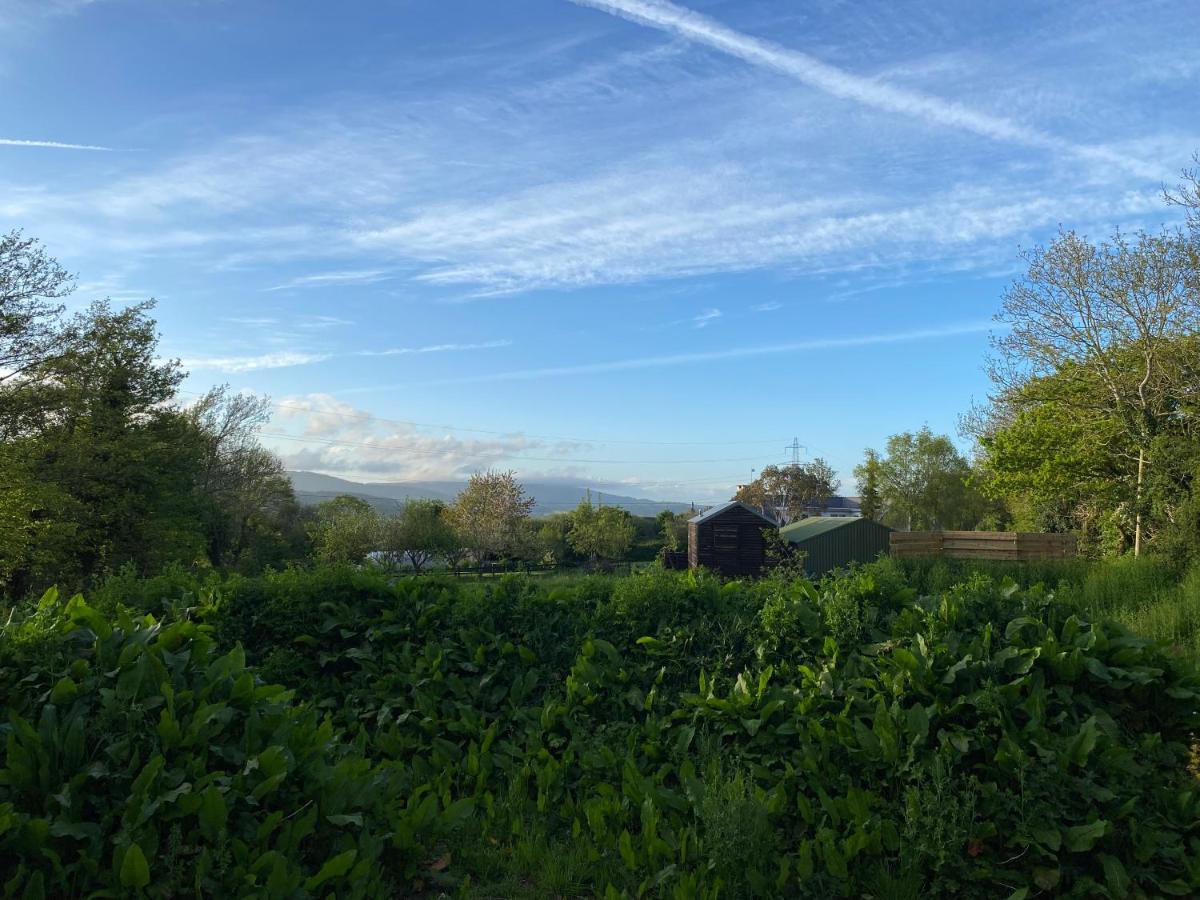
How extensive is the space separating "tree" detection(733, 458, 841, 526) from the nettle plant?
176ft

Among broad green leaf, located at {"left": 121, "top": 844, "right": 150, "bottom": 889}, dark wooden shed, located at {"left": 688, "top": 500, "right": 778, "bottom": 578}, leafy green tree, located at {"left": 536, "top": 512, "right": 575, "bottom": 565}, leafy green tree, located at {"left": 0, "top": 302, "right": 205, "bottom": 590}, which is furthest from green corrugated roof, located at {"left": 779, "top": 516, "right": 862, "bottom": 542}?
broad green leaf, located at {"left": 121, "top": 844, "right": 150, "bottom": 889}

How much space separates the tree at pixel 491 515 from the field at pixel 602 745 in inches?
1194

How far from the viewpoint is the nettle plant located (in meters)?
2.87

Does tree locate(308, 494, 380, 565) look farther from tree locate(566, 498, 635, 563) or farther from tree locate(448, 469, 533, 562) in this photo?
tree locate(566, 498, 635, 563)

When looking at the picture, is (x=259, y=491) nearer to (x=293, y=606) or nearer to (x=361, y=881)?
(x=293, y=606)

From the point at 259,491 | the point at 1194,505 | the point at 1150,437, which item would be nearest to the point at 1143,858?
the point at 1194,505

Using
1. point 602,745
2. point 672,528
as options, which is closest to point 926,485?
point 672,528

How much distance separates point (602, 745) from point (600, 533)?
116ft

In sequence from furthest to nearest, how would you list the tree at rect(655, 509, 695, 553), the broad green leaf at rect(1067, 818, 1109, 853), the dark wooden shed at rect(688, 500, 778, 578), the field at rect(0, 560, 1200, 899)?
the tree at rect(655, 509, 695, 553) → the dark wooden shed at rect(688, 500, 778, 578) → the broad green leaf at rect(1067, 818, 1109, 853) → the field at rect(0, 560, 1200, 899)

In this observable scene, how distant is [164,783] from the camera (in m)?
3.08

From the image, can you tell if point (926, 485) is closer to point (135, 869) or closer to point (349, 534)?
point (349, 534)

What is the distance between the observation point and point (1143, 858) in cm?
370

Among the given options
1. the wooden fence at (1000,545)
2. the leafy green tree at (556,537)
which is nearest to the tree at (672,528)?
the leafy green tree at (556,537)

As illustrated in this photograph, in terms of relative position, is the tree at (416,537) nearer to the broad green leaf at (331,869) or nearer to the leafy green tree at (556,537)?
the leafy green tree at (556,537)
